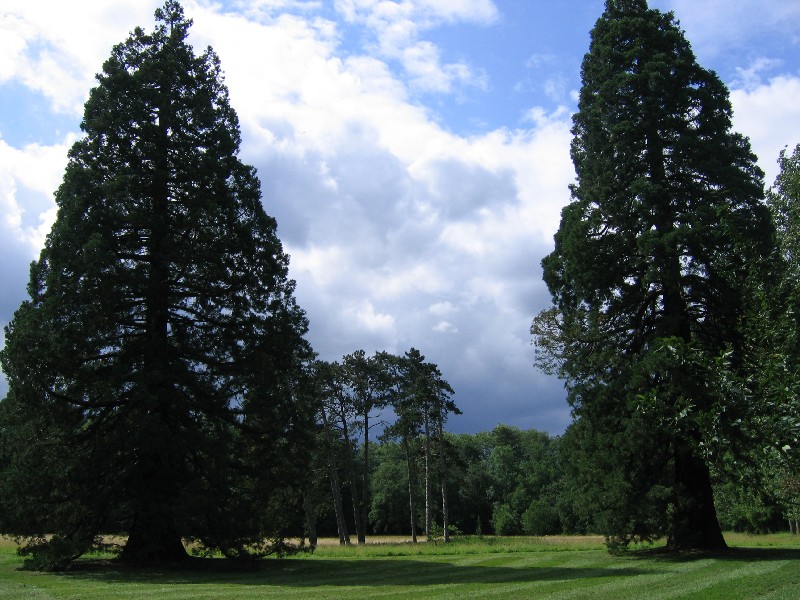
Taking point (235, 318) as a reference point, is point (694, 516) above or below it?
below

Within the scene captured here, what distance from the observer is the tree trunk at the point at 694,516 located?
64.4 feet

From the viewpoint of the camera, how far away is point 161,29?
A: 71.8ft

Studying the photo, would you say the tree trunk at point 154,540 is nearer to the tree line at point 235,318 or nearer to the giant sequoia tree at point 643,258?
the tree line at point 235,318

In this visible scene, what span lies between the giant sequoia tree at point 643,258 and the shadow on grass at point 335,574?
3.52 meters

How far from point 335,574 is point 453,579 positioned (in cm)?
329

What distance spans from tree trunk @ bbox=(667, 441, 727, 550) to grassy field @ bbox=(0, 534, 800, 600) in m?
0.73

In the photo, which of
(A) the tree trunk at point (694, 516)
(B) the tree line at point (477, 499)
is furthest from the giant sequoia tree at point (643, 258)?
(B) the tree line at point (477, 499)

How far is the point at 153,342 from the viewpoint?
19359 millimetres

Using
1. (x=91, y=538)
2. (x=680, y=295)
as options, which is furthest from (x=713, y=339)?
(x=91, y=538)

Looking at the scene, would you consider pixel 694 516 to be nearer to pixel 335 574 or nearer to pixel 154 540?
pixel 335 574

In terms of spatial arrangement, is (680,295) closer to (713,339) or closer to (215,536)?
(713,339)

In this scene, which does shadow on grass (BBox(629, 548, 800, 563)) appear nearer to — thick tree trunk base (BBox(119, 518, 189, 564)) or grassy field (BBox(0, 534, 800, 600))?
grassy field (BBox(0, 534, 800, 600))

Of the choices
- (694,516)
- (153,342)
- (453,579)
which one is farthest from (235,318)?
(694,516)

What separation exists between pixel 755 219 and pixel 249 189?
14834mm
